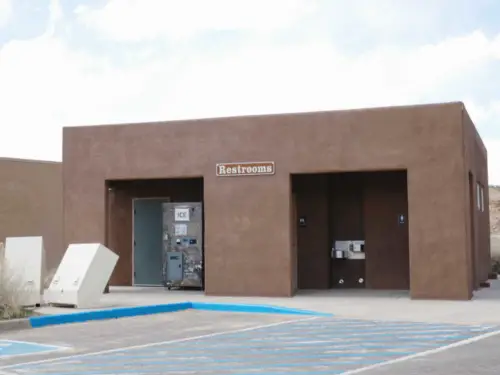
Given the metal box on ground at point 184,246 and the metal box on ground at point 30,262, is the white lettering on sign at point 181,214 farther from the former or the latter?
the metal box on ground at point 30,262

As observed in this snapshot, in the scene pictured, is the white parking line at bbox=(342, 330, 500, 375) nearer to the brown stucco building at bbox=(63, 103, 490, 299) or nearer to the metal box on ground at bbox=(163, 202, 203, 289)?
the brown stucco building at bbox=(63, 103, 490, 299)

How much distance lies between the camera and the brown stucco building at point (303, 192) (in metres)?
16.9

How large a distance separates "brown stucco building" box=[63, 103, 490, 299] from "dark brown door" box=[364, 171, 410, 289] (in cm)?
3

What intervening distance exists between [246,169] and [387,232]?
423 cm

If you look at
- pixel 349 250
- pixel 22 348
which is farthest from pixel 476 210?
pixel 22 348

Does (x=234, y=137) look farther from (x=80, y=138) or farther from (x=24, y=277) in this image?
(x=24, y=277)

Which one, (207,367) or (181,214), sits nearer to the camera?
(207,367)

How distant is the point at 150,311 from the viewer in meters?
15.6

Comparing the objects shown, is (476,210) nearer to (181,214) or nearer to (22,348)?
(181,214)

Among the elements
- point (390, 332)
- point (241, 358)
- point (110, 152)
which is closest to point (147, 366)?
point (241, 358)

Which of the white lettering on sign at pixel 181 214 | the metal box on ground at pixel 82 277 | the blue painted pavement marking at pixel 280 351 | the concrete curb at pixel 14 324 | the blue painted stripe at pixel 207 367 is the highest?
the white lettering on sign at pixel 181 214

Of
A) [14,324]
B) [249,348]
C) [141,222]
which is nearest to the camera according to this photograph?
[249,348]

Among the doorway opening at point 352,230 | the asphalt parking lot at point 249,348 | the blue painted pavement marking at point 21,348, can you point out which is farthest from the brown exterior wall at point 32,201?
the blue painted pavement marking at point 21,348

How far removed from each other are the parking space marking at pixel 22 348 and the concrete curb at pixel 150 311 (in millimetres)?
1909
